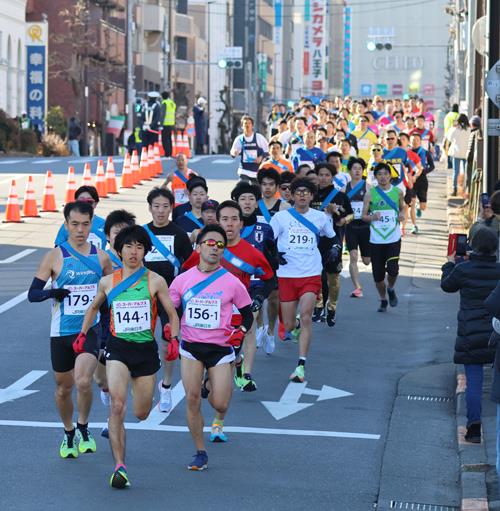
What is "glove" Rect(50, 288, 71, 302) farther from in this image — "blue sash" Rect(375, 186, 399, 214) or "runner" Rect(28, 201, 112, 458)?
"blue sash" Rect(375, 186, 399, 214)

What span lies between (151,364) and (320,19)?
17442cm

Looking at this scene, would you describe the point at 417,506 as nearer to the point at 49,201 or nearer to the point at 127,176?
the point at 49,201

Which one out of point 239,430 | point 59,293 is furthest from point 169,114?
point 59,293

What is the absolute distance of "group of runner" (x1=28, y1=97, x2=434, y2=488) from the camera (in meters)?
9.84

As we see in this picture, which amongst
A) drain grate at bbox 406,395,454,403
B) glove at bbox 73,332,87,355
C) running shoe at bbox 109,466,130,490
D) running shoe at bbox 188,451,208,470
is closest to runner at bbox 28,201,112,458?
glove at bbox 73,332,87,355

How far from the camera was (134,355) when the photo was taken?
981cm

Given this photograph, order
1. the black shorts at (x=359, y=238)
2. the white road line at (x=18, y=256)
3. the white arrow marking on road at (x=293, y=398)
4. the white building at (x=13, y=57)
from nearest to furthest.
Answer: the white arrow marking on road at (x=293, y=398) < the black shorts at (x=359, y=238) < the white road line at (x=18, y=256) < the white building at (x=13, y=57)

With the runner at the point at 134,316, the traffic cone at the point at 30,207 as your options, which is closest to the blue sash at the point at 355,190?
the runner at the point at 134,316

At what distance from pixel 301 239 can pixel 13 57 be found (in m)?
56.1

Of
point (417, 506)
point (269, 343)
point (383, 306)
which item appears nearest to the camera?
point (417, 506)

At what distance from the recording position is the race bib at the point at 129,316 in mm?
9789

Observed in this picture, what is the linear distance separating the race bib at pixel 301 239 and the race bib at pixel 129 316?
15.1 ft

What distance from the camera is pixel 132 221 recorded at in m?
11.0

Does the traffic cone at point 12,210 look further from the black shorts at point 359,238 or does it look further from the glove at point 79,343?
the glove at point 79,343
